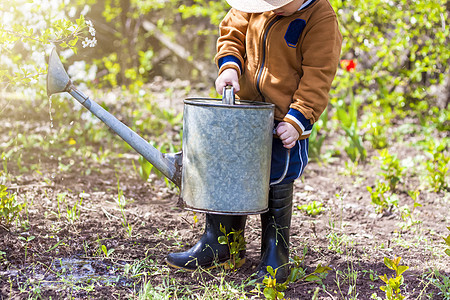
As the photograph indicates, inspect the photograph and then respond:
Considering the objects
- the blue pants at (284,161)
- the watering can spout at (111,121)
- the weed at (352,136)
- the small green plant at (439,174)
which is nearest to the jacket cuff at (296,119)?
the blue pants at (284,161)

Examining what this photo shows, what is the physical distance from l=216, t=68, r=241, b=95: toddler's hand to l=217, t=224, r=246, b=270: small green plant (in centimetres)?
54

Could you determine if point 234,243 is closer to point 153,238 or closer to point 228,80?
point 153,238

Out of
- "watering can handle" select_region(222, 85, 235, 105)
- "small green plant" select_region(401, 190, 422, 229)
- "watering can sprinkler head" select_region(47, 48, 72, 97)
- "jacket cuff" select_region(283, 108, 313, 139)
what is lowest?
"small green plant" select_region(401, 190, 422, 229)

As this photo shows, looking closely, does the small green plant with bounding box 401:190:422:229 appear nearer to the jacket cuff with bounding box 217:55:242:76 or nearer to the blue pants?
the blue pants

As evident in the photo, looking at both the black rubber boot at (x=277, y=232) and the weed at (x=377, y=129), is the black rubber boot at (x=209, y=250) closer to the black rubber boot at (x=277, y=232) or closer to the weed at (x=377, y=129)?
the black rubber boot at (x=277, y=232)

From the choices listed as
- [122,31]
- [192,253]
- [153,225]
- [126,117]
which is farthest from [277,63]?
[122,31]

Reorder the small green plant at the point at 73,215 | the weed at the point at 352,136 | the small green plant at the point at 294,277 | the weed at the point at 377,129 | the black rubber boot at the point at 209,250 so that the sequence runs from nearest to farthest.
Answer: the small green plant at the point at 294,277
the black rubber boot at the point at 209,250
the small green plant at the point at 73,215
the weed at the point at 352,136
the weed at the point at 377,129

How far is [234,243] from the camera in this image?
2.01 metres

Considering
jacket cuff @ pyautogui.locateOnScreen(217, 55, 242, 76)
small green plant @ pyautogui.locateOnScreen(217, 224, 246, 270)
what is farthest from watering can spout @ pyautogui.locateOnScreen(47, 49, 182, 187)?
jacket cuff @ pyautogui.locateOnScreen(217, 55, 242, 76)

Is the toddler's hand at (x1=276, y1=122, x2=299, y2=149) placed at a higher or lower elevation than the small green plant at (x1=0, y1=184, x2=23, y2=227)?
higher

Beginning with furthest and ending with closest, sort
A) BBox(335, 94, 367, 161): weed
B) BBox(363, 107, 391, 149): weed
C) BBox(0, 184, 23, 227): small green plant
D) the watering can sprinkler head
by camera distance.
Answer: BBox(363, 107, 391, 149): weed
BBox(335, 94, 367, 161): weed
BBox(0, 184, 23, 227): small green plant
the watering can sprinkler head

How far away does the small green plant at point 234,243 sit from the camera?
6.50ft

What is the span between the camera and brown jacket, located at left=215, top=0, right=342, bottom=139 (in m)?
1.84

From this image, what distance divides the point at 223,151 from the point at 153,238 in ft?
2.66
